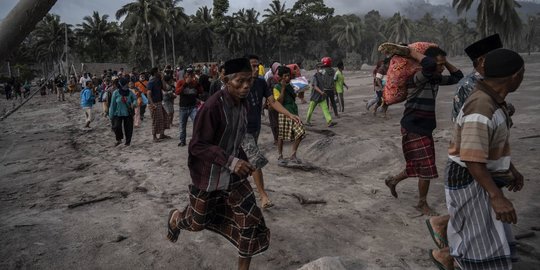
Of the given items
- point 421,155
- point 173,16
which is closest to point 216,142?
point 421,155

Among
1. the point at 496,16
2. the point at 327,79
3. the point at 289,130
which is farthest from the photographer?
the point at 496,16

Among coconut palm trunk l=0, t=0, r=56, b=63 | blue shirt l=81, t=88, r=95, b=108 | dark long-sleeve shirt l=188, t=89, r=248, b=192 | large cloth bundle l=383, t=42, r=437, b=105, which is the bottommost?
blue shirt l=81, t=88, r=95, b=108

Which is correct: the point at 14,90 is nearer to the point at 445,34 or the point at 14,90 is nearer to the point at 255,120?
the point at 255,120

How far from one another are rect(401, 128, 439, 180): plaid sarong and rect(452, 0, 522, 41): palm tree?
36.3 meters

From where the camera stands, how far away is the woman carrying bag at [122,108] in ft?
29.3

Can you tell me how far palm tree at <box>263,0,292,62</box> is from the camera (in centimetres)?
6244

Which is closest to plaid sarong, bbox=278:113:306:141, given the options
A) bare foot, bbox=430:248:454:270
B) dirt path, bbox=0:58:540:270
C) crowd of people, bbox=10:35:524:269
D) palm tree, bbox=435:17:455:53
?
dirt path, bbox=0:58:540:270

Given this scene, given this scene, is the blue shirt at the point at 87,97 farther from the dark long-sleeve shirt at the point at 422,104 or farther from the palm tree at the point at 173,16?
the palm tree at the point at 173,16

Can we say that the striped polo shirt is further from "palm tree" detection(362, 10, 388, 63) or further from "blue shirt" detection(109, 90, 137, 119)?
"palm tree" detection(362, 10, 388, 63)

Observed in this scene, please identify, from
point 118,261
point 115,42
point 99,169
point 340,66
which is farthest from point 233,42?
point 118,261

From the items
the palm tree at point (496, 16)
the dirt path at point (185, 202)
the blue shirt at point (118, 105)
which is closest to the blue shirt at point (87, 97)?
the dirt path at point (185, 202)

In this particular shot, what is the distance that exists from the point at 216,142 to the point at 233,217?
1.94 feet

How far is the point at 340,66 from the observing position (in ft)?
39.1

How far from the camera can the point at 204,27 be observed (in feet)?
194
